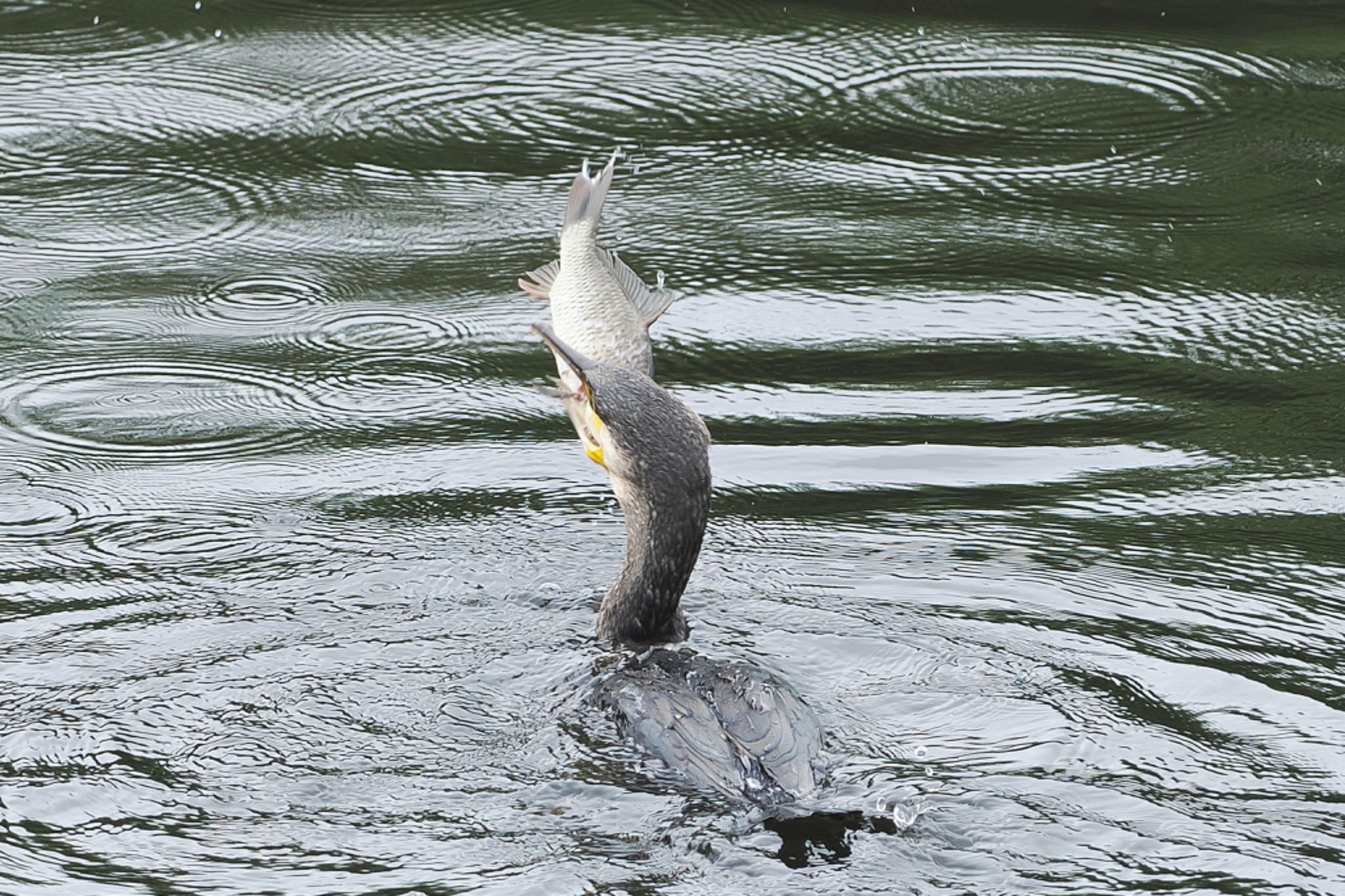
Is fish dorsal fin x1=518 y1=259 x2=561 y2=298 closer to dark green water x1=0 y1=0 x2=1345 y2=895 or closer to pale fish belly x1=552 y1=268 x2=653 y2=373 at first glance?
pale fish belly x1=552 y1=268 x2=653 y2=373

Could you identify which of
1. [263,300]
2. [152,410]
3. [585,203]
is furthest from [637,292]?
[263,300]

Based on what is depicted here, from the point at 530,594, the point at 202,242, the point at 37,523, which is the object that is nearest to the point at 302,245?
the point at 202,242

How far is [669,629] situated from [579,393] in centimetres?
61

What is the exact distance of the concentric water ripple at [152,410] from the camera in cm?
543

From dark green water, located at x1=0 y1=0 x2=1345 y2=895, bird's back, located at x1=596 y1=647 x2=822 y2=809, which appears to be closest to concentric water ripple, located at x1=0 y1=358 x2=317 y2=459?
dark green water, located at x1=0 y1=0 x2=1345 y2=895

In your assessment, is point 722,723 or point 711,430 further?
point 711,430

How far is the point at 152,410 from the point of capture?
563 cm

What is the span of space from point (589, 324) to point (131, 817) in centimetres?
153

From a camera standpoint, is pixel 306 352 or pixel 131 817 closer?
pixel 131 817

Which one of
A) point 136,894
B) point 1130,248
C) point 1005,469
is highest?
point 1130,248

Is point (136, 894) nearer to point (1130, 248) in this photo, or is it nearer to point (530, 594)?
point (530, 594)

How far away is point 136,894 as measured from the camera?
3307 mm

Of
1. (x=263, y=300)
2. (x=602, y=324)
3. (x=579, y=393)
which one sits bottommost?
(x=263, y=300)

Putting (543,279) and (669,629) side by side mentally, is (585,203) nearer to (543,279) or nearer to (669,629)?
(543,279)
